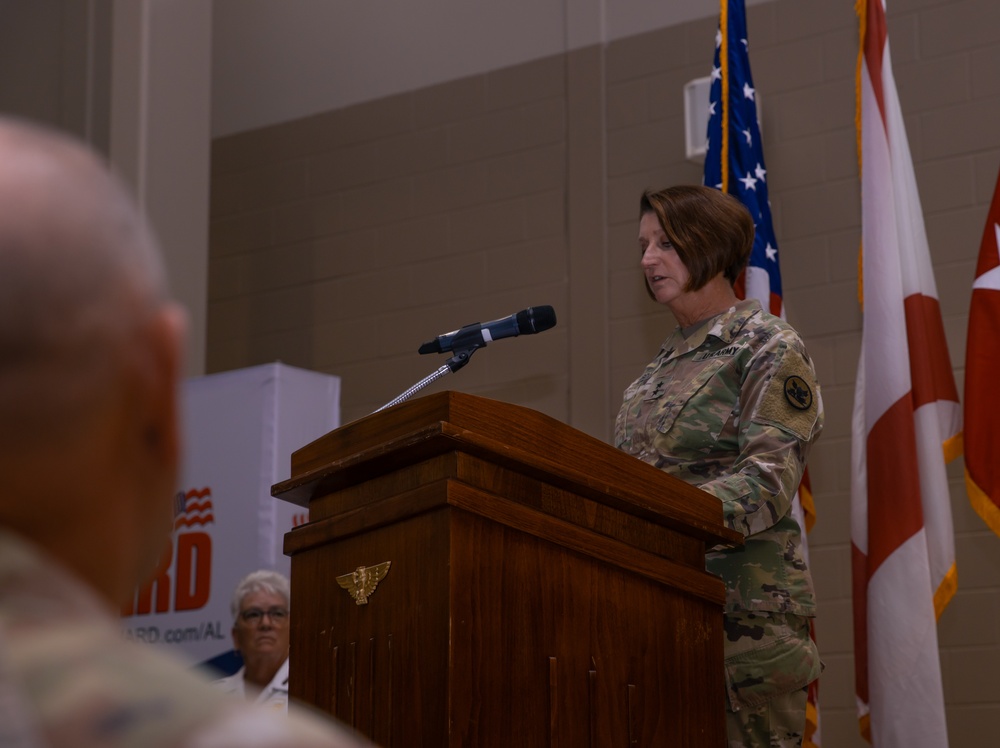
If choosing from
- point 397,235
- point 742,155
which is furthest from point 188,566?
point 742,155

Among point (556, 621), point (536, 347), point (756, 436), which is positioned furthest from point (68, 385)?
point (536, 347)

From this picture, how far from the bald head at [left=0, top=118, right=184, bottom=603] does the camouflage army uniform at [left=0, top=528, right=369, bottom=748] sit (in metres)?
0.04

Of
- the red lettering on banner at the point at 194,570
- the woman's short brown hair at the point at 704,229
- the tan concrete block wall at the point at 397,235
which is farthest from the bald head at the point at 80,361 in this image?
the tan concrete block wall at the point at 397,235

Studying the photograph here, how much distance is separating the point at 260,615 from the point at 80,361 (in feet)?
12.5

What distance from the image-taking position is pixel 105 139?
17.1 feet

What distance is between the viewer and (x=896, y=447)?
3389 mm

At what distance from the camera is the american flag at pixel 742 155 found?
3824 millimetres

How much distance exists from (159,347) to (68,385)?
4cm

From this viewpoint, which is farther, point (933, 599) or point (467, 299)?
point (467, 299)

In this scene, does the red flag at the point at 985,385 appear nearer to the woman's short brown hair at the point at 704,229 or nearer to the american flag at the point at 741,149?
the american flag at the point at 741,149

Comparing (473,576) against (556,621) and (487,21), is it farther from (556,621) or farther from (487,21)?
(487,21)

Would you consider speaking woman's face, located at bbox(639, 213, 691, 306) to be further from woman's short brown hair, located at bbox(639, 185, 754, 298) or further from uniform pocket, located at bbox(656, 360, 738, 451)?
uniform pocket, located at bbox(656, 360, 738, 451)

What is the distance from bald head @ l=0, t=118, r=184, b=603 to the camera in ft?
1.61

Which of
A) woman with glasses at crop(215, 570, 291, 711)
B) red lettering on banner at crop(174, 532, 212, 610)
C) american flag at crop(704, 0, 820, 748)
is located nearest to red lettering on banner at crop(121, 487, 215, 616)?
red lettering on banner at crop(174, 532, 212, 610)
